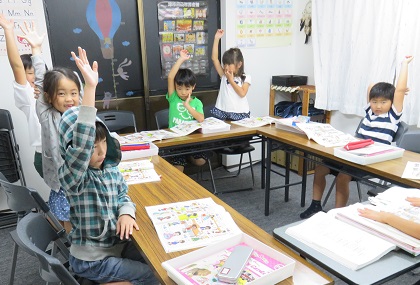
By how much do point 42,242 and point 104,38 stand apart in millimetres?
2494

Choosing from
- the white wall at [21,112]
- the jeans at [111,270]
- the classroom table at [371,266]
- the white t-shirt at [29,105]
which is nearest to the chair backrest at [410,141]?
the classroom table at [371,266]

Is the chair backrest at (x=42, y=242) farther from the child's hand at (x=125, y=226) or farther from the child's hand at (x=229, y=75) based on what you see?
the child's hand at (x=229, y=75)

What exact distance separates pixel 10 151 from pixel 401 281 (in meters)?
3.06

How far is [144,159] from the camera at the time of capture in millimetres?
2193

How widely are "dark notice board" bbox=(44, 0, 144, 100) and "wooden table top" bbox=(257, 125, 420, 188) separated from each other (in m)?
1.57

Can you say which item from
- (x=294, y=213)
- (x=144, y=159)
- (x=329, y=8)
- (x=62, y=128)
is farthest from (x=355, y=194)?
(x=62, y=128)

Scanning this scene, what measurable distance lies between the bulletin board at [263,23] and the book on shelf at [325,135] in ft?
5.42

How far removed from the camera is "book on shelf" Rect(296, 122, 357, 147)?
7.82 feet

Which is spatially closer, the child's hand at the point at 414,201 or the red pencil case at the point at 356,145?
the child's hand at the point at 414,201

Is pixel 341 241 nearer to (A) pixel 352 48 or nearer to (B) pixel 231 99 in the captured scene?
(B) pixel 231 99

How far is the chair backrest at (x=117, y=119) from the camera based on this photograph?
10.2ft

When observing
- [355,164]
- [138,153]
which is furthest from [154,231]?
[355,164]

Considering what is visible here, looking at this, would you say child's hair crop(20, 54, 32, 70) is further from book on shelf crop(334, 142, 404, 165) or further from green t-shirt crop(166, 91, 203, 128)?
book on shelf crop(334, 142, 404, 165)

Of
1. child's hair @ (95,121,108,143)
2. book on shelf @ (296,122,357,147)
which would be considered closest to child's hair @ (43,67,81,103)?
child's hair @ (95,121,108,143)
